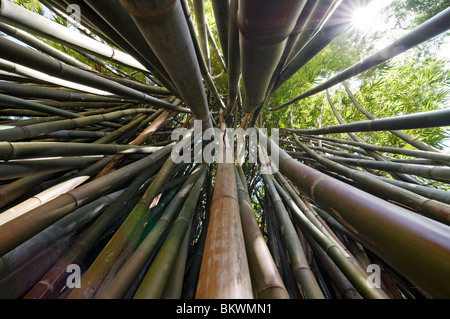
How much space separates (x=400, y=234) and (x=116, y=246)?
1.00m

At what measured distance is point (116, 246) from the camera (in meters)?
0.82

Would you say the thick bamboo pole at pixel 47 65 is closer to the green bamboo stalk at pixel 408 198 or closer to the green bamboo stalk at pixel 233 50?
the green bamboo stalk at pixel 233 50

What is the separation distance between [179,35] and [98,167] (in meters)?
1.22

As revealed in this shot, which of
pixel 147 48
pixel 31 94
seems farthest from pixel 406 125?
pixel 31 94

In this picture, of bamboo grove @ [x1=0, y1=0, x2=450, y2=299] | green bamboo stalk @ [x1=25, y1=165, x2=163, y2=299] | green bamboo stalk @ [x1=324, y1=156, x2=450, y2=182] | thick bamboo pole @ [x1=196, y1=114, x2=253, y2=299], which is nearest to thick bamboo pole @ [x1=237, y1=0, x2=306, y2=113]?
bamboo grove @ [x1=0, y1=0, x2=450, y2=299]

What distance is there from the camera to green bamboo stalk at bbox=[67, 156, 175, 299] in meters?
0.67

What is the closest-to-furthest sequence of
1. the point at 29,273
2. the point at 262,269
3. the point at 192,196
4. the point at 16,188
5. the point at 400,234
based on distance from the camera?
the point at 400,234, the point at 262,269, the point at 29,273, the point at 16,188, the point at 192,196

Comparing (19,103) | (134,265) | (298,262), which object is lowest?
(298,262)

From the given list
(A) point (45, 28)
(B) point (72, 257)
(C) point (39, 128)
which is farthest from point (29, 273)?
(A) point (45, 28)

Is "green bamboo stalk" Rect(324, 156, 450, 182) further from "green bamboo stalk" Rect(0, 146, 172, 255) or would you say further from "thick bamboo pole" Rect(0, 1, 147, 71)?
"thick bamboo pole" Rect(0, 1, 147, 71)

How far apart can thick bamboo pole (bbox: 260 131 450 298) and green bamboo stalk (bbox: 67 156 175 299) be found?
894 millimetres

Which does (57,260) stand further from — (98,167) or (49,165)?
(98,167)

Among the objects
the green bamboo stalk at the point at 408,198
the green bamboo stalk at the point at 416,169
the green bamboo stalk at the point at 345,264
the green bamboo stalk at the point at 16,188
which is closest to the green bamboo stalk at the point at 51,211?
the green bamboo stalk at the point at 16,188

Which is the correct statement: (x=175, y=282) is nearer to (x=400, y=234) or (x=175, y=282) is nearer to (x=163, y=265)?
(x=163, y=265)
